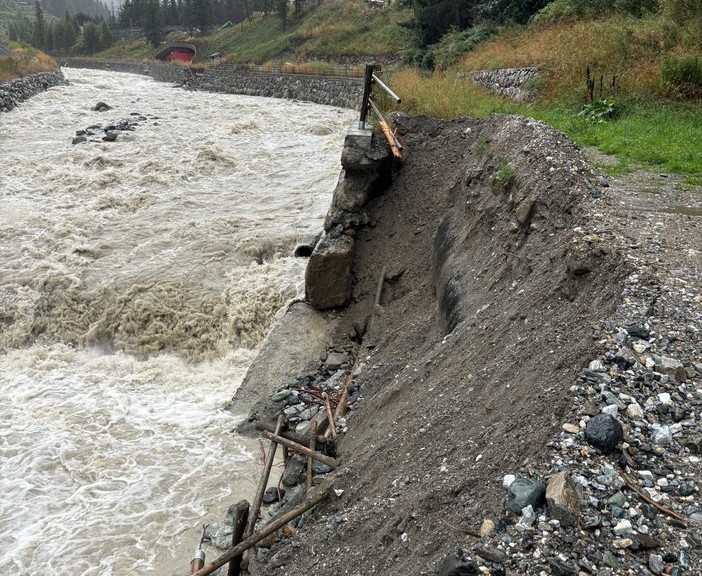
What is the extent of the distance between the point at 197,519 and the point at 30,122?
27.5m

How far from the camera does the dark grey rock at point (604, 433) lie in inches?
133

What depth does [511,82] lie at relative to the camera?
17078 mm

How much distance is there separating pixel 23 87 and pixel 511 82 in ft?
103

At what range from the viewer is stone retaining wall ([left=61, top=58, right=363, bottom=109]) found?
34031 millimetres

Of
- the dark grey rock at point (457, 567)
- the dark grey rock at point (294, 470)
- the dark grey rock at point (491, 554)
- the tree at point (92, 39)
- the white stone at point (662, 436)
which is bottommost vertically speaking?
the dark grey rock at point (294, 470)

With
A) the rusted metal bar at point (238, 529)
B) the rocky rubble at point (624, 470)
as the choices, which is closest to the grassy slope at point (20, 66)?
the rusted metal bar at point (238, 529)

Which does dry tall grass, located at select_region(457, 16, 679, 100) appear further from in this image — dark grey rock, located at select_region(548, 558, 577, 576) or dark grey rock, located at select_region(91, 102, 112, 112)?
dark grey rock, located at select_region(91, 102, 112, 112)

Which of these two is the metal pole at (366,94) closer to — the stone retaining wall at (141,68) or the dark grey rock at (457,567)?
the dark grey rock at (457,567)

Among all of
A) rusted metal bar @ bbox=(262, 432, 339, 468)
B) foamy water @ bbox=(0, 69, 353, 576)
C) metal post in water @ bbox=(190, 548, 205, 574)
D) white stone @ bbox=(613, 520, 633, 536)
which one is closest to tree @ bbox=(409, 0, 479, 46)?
foamy water @ bbox=(0, 69, 353, 576)

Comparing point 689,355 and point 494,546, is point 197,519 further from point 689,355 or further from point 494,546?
point 689,355

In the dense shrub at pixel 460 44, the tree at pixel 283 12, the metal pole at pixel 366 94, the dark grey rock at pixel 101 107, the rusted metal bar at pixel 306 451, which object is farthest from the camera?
the tree at pixel 283 12

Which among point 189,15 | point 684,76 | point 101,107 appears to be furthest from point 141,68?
point 684,76

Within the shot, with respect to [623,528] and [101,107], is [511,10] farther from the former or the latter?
[623,528]

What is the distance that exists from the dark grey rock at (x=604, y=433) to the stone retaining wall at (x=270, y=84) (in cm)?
2914
